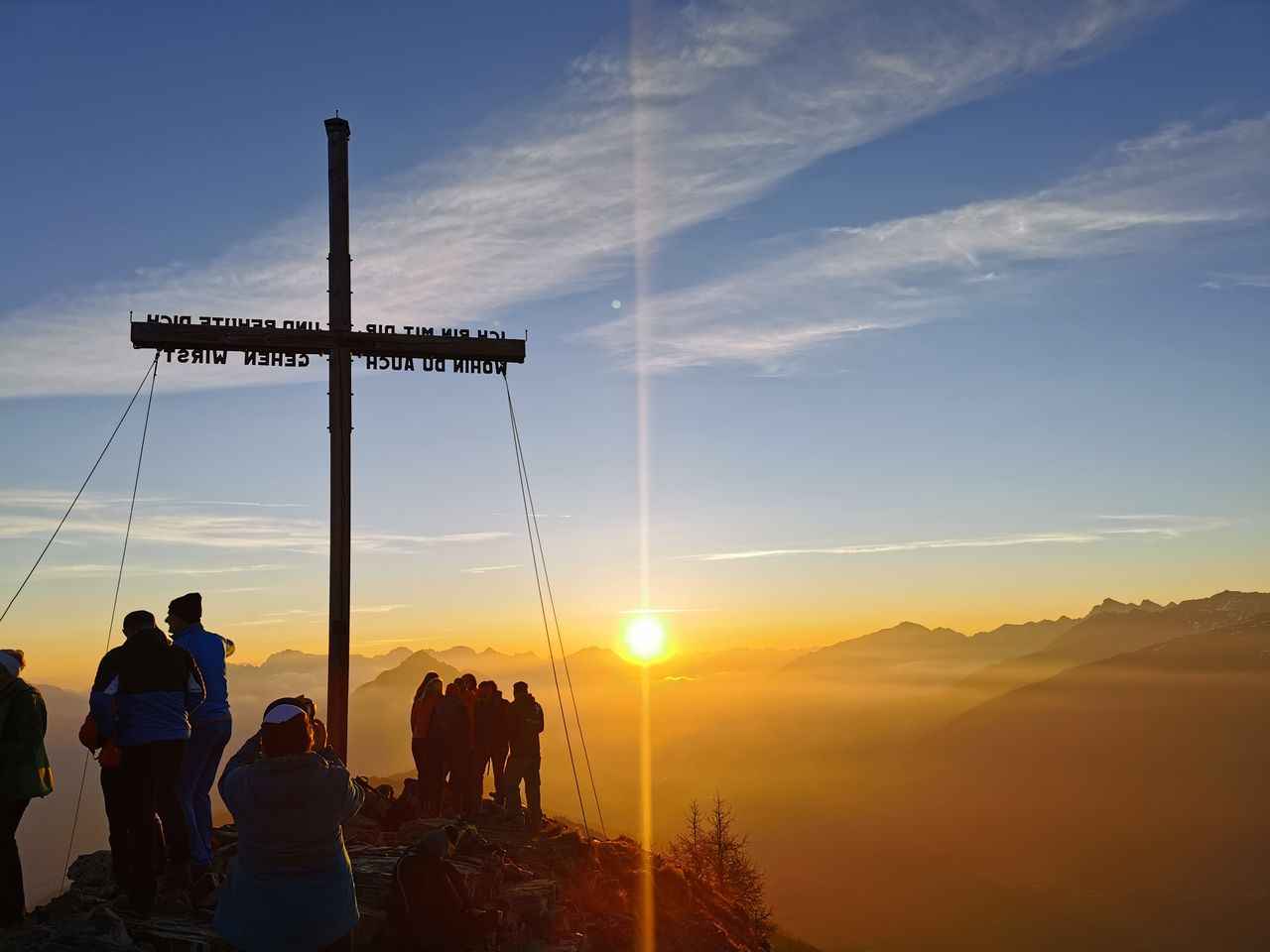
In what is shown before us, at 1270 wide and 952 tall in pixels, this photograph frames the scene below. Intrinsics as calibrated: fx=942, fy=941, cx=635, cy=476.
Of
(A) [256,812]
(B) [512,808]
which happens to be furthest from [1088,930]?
(A) [256,812]

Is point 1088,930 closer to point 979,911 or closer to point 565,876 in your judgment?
point 979,911

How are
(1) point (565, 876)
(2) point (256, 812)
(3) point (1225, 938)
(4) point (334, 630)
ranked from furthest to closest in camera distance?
(3) point (1225, 938)
(4) point (334, 630)
(1) point (565, 876)
(2) point (256, 812)

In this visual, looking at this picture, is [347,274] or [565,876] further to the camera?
[347,274]

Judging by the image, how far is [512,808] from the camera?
17344 millimetres

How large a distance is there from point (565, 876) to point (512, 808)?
11.1 feet

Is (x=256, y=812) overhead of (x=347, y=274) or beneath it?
beneath

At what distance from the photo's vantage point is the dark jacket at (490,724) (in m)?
17.5

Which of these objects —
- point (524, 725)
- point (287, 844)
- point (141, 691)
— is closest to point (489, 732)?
point (524, 725)

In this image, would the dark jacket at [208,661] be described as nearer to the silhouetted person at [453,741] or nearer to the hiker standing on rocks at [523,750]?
the silhouetted person at [453,741]

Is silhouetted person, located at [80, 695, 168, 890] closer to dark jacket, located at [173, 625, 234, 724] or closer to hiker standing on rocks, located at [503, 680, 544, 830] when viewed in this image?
dark jacket, located at [173, 625, 234, 724]

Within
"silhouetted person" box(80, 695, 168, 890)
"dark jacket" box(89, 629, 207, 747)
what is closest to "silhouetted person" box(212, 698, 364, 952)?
"dark jacket" box(89, 629, 207, 747)

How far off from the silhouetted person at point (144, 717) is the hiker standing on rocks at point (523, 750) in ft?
27.6

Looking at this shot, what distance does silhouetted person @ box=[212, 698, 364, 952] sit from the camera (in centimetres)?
567

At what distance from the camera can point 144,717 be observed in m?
9.02
